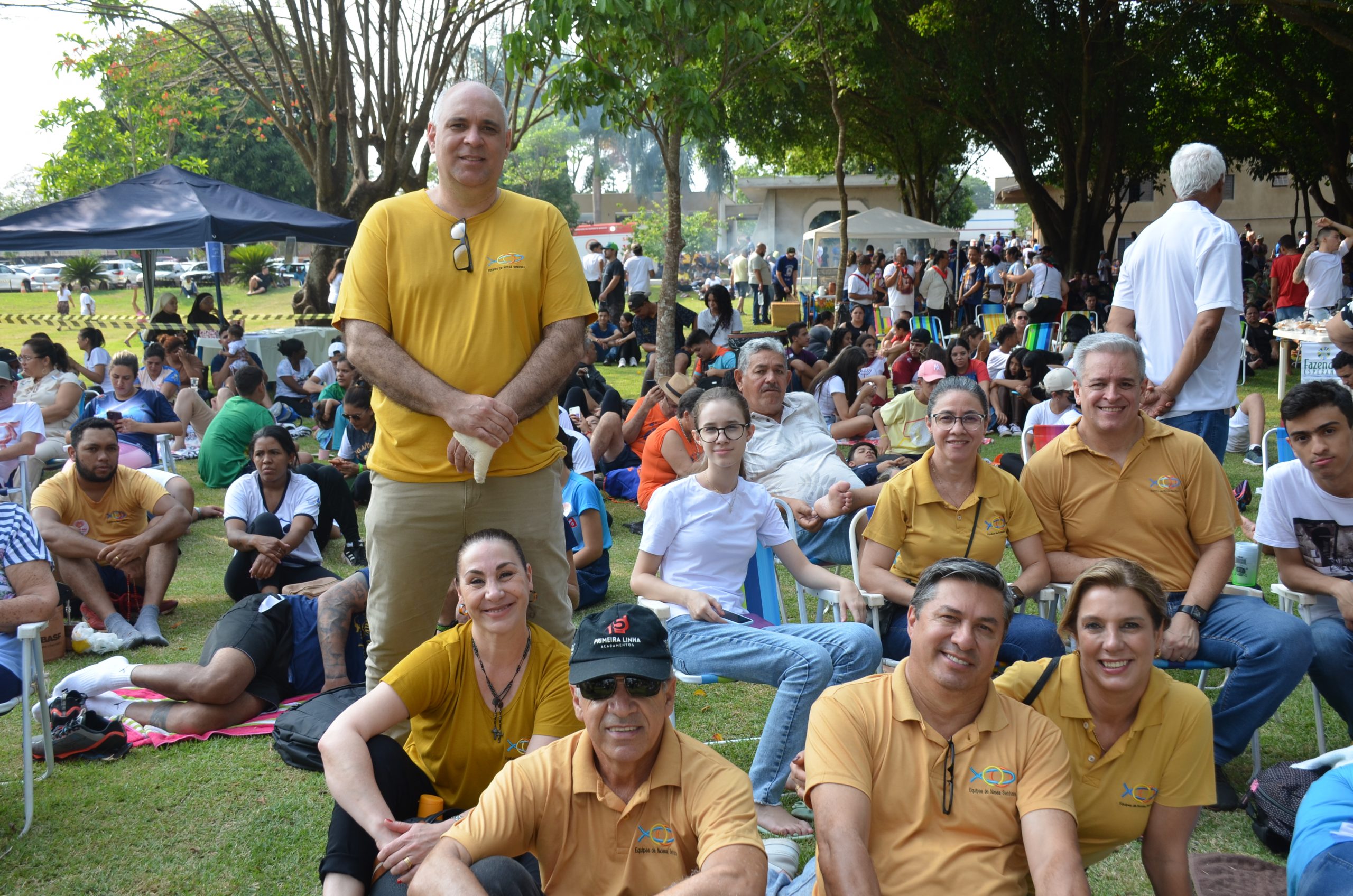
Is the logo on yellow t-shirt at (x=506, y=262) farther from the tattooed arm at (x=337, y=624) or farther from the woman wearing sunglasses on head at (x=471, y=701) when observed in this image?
the tattooed arm at (x=337, y=624)

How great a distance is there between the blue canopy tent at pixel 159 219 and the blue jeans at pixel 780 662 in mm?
10131

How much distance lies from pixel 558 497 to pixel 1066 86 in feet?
73.8

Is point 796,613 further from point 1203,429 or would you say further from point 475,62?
point 475,62

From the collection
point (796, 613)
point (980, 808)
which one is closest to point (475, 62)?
point (796, 613)

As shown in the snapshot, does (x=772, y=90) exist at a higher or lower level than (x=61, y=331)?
higher

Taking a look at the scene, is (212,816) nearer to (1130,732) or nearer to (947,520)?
(947,520)

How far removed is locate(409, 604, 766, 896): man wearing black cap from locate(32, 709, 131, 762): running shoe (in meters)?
2.64

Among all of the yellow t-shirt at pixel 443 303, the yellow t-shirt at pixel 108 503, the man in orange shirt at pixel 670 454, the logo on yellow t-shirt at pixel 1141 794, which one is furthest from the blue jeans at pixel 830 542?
the yellow t-shirt at pixel 108 503

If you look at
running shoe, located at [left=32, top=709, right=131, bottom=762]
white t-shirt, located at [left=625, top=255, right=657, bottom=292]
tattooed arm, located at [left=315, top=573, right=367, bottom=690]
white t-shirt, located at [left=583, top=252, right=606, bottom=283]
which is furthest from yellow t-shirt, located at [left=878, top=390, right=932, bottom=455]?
white t-shirt, located at [left=583, top=252, right=606, bottom=283]

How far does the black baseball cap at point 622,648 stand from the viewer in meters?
2.66

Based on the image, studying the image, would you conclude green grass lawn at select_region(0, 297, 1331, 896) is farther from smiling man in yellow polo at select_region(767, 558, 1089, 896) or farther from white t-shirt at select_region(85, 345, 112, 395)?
white t-shirt at select_region(85, 345, 112, 395)

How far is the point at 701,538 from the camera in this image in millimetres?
4340

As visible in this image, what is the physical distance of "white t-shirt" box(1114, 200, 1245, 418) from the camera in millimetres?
4695

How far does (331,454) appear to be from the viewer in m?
10.6
